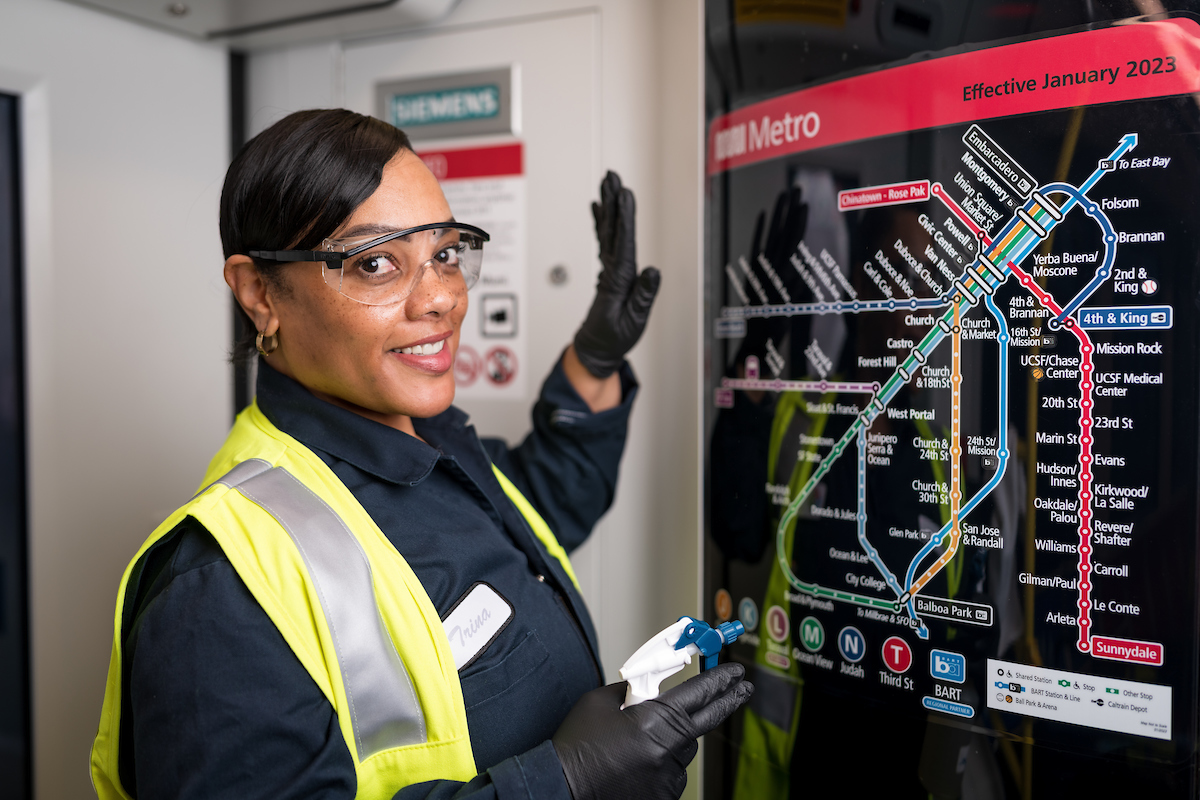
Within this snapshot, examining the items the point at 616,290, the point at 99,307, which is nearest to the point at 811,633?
the point at 616,290

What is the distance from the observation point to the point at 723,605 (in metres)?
1.27

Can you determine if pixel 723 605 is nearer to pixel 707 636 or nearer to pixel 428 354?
pixel 707 636

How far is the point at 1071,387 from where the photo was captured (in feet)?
2.99

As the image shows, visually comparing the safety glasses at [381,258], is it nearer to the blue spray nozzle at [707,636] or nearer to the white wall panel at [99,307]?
the blue spray nozzle at [707,636]

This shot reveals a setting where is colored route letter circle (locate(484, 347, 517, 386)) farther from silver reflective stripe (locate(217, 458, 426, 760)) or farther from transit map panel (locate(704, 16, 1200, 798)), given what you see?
silver reflective stripe (locate(217, 458, 426, 760))

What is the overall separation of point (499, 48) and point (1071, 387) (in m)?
1.22

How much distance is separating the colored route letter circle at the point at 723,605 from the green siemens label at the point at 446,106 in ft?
3.37

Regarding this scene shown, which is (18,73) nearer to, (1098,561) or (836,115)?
(836,115)

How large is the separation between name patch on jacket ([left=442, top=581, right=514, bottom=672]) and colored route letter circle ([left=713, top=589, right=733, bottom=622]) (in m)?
0.39

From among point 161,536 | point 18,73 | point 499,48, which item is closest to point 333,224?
point 161,536

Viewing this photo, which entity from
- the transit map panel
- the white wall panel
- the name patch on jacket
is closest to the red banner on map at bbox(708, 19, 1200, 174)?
the transit map panel

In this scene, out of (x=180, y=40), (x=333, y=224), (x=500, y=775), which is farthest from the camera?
(x=180, y=40)

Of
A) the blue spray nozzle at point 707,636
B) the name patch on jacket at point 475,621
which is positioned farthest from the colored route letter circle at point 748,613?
the name patch on jacket at point 475,621

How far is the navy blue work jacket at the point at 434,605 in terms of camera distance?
30.7 inches
